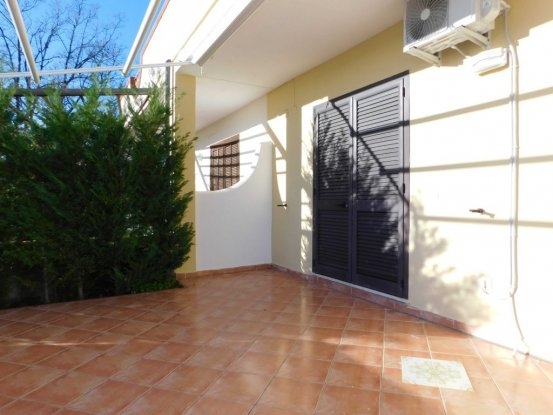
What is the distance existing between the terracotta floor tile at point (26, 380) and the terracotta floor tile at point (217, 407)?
3.37 feet

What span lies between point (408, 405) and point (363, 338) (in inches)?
38.8

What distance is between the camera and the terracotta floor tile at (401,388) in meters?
2.08

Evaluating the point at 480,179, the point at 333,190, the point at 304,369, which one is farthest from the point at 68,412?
the point at 333,190

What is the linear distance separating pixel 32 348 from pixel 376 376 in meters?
2.54

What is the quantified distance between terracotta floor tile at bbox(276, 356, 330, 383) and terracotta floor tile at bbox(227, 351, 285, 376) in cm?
6

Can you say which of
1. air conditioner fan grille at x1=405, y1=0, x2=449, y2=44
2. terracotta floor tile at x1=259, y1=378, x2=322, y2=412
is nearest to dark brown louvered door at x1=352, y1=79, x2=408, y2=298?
air conditioner fan grille at x1=405, y1=0, x2=449, y2=44

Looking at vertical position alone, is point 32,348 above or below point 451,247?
below

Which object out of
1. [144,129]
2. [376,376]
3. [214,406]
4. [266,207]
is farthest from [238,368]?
[266,207]

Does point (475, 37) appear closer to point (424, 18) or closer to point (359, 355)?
point (424, 18)

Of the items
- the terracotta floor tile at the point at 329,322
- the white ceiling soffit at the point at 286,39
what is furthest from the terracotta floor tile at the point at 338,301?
the white ceiling soffit at the point at 286,39

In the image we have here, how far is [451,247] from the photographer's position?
313 centimetres

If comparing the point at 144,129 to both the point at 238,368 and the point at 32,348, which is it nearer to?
the point at 32,348

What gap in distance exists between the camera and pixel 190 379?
88.7 inches

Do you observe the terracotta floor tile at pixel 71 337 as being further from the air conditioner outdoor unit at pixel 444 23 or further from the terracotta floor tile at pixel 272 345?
the air conditioner outdoor unit at pixel 444 23
